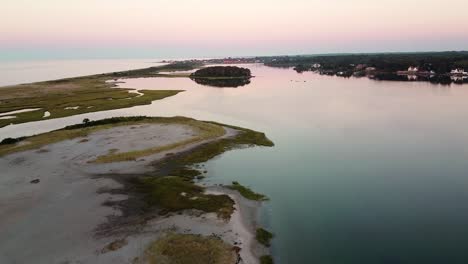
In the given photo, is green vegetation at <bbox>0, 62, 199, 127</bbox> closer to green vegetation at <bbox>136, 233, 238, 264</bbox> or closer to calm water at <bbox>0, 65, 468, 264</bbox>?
calm water at <bbox>0, 65, 468, 264</bbox>

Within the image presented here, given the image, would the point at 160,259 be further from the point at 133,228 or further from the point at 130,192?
the point at 130,192

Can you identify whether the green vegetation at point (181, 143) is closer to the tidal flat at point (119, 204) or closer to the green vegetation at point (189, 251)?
the tidal flat at point (119, 204)

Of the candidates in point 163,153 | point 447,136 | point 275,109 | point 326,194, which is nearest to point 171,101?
point 275,109

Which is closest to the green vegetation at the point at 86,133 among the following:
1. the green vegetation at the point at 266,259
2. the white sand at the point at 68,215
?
the white sand at the point at 68,215

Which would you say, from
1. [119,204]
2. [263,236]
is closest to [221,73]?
[119,204]

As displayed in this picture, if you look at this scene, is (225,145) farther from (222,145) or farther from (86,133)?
(86,133)

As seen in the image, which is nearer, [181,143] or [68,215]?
[68,215]

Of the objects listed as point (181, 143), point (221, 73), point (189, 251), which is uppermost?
point (221, 73)
